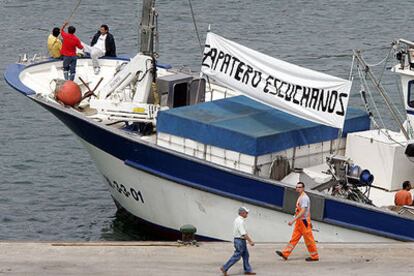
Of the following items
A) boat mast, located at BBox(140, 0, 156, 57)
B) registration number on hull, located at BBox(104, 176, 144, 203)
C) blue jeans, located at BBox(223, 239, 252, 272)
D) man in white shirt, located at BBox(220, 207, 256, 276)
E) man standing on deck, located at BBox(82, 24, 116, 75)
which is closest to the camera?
man in white shirt, located at BBox(220, 207, 256, 276)

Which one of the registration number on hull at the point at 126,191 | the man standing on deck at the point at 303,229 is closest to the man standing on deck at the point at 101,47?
the registration number on hull at the point at 126,191

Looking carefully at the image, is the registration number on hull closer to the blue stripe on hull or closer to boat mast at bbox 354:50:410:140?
the blue stripe on hull

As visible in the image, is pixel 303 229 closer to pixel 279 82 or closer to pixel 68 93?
pixel 279 82

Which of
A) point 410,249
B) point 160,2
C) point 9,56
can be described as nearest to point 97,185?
point 410,249

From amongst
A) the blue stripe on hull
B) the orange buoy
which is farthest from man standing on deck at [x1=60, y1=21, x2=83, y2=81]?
the blue stripe on hull

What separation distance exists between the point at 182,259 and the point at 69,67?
899 cm

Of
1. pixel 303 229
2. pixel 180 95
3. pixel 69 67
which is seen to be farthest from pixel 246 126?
pixel 69 67

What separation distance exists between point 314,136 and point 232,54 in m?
2.73

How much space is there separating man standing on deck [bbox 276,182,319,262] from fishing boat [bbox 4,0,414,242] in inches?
68.2

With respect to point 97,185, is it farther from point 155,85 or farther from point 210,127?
point 210,127

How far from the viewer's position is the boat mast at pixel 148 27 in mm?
26391

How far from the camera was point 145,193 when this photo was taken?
25750 millimetres

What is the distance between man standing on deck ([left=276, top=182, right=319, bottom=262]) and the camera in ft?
68.5

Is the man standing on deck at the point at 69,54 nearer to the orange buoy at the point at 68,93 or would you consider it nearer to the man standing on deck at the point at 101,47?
the man standing on deck at the point at 101,47
